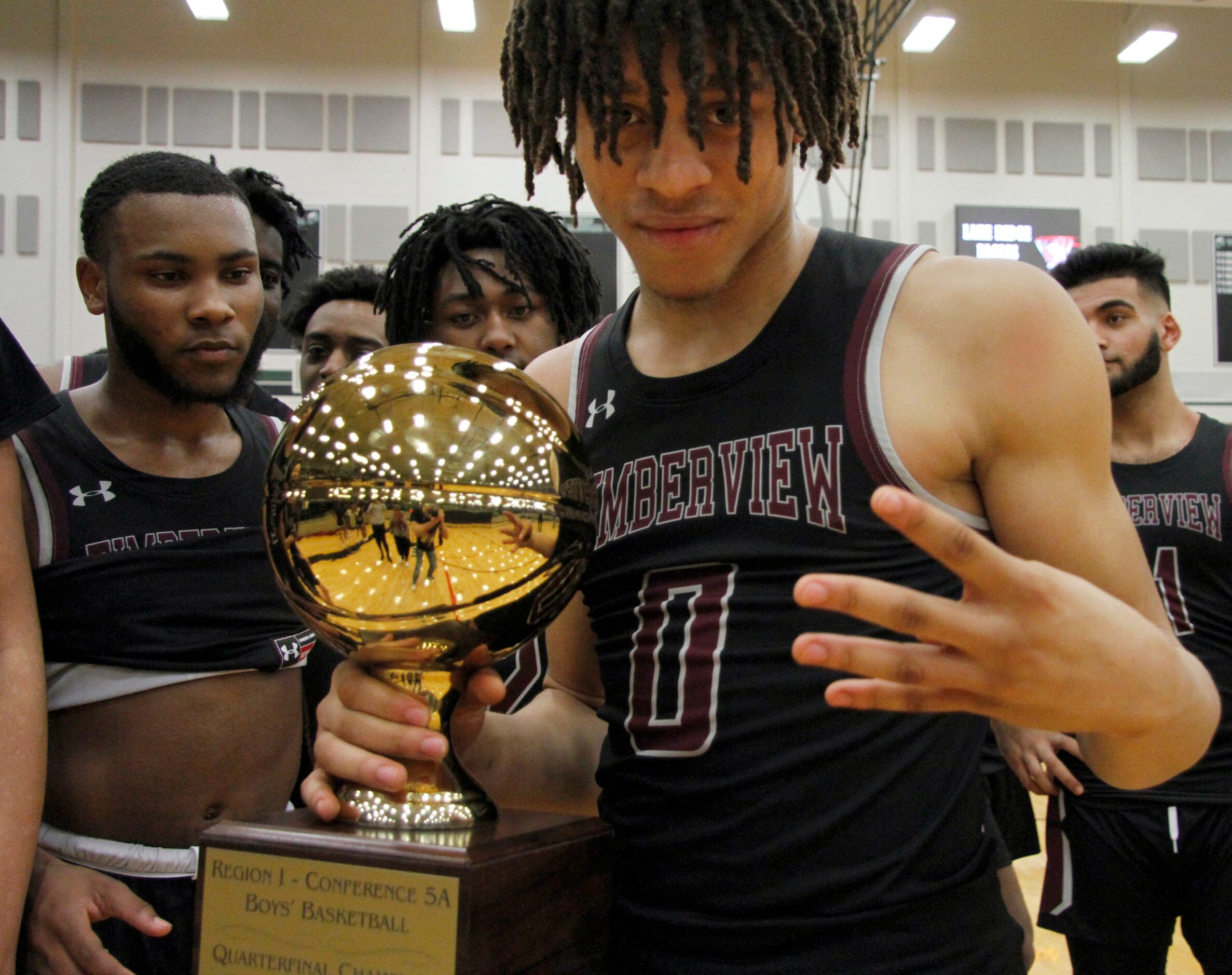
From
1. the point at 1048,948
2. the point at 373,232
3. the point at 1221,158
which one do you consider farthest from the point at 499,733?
the point at 1221,158

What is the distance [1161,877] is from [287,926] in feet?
7.85

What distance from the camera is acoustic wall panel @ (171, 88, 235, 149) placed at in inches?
307

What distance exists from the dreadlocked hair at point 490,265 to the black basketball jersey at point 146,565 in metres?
0.67

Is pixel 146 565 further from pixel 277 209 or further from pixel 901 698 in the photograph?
pixel 277 209

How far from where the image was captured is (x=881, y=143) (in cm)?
838

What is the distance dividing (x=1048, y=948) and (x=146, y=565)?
352 centimetres

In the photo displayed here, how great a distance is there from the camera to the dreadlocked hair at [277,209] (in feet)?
9.09

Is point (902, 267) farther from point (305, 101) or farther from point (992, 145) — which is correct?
point (992, 145)

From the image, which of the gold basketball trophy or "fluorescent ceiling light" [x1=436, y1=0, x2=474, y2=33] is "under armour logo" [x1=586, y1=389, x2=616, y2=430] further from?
"fluorescent ceiling light" [x1=436, y1=0, x2=474, y2=33]

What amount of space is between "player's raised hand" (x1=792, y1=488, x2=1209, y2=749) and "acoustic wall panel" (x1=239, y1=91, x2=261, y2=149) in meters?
8.26

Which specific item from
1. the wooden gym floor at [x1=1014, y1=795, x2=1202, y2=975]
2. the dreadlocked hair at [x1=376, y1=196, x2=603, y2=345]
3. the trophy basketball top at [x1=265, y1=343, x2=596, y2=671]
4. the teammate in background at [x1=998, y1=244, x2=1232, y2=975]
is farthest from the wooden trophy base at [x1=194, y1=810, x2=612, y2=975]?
the wooden gym floor at [x1=1014, y1=795, x2=1202, y2=975]

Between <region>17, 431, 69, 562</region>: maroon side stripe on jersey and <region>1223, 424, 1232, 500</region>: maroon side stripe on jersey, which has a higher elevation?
<region>1223, 424, 1232, 500</region>: maroon side stripe on jersey

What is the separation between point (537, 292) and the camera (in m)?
2.14

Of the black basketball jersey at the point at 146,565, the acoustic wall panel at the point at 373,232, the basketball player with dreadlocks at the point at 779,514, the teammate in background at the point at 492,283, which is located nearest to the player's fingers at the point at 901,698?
the basketball player with dreadlocks at the point at 779,514
